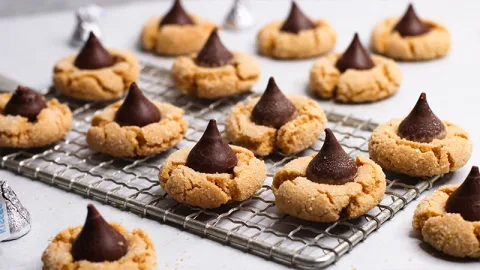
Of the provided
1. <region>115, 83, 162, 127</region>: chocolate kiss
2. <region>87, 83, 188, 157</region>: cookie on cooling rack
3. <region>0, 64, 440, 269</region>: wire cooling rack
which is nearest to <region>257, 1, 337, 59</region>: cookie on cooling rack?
<region>0, 64, 440, 269</region>: wire cooling rack

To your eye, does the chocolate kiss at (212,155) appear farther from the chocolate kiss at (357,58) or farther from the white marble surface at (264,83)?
the chocolate kiss at (357,58)

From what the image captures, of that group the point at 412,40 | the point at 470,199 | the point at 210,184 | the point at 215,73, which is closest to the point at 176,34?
the point at 215,73

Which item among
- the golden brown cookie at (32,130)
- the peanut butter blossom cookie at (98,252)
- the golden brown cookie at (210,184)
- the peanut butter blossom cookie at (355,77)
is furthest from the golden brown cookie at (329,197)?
the golden brown cookie at (32,130)

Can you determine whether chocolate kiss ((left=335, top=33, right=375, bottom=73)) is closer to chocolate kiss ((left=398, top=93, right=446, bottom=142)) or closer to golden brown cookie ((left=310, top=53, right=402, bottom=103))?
golden brown cookie ((left=310, top=53, right=402, bottom=103))

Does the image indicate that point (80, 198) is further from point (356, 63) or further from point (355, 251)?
point (356, 63)

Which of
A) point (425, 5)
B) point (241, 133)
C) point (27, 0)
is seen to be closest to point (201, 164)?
point (241, 133)

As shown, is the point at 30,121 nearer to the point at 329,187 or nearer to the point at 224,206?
the point at 224,206

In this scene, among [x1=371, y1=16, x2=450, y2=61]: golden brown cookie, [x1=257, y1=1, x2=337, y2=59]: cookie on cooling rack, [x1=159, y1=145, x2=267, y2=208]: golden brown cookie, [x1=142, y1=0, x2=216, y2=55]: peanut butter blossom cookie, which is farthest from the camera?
[x1=142, y1=0, x2=216, y2=55]: peanut butter blossom cookie

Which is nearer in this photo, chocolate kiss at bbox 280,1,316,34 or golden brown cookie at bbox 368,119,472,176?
golden brown cookie at bbox 368,119,472,176
